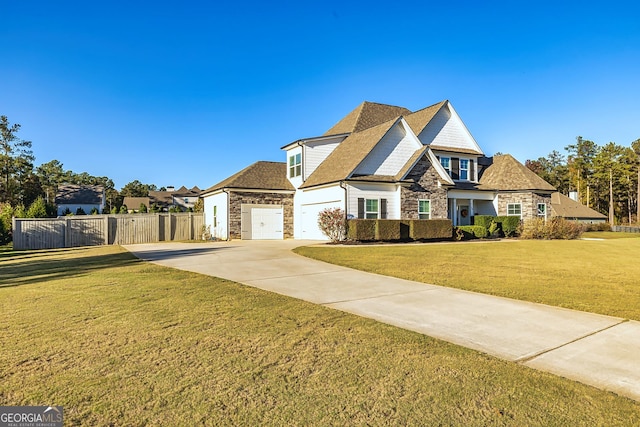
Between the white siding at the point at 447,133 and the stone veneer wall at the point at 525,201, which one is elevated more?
the white siding at the point at 447,133

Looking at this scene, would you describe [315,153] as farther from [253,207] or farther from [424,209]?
[424,209]

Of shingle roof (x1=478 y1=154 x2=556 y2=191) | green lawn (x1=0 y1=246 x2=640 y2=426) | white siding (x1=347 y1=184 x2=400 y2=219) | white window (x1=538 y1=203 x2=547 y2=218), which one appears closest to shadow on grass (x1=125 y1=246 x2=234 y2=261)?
green lawn (x1=0 y1=246 x2=640 y2=426)

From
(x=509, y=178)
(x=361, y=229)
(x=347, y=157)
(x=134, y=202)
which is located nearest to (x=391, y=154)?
(x=347, y=157)

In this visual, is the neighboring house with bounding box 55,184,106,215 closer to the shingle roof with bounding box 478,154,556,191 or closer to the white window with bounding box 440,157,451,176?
the white window with bounding box 440,157,451,176

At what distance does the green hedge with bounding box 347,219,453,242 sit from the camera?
19.5m

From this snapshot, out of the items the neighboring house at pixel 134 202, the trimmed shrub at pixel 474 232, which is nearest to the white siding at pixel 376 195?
the trimmed shrub at pixel 474 232

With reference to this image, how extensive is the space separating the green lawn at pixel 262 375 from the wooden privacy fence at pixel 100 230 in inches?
777

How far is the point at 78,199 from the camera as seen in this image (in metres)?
56.5

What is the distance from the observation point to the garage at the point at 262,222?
2423 cm

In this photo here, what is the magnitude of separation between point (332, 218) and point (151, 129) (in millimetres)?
16378

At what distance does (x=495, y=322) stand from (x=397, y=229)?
15.1m

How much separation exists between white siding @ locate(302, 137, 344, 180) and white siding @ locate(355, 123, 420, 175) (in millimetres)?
4635

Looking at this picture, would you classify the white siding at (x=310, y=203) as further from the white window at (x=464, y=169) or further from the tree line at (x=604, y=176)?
the tree line at (x=604, y=176)

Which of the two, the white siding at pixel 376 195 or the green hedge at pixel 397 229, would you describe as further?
the white siding at pixel 376 195
